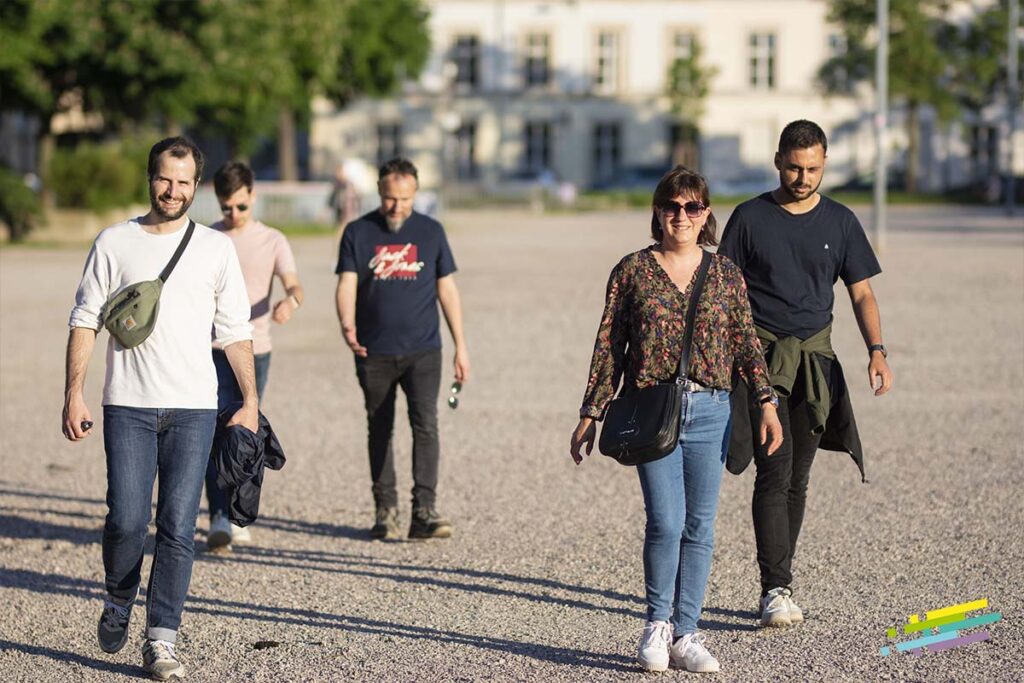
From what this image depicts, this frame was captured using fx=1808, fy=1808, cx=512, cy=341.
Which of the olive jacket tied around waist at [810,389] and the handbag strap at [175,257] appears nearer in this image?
the handbag strap at [175,257]

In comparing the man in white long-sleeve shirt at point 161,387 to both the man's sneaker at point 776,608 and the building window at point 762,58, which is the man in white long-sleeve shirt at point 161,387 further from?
the building window at point 762,58

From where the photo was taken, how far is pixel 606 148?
8144cm

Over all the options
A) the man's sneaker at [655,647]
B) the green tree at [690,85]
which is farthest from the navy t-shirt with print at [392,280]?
the green tree at [690,85]

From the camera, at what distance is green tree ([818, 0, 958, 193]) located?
6481cm

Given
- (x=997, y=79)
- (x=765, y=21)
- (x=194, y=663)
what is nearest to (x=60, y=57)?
(x=194, y=663)

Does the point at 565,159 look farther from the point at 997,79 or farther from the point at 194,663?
the point at 194,663

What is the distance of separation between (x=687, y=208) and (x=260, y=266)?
10.7 ft

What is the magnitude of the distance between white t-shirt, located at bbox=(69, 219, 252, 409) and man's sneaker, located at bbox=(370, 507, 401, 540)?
278cm

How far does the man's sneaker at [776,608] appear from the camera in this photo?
6699mm

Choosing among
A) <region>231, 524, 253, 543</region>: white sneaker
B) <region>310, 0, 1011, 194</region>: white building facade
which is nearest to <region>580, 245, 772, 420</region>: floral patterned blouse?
<region>231, 524, 253, 543</region>: white sneaker

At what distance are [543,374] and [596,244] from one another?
21.8 m

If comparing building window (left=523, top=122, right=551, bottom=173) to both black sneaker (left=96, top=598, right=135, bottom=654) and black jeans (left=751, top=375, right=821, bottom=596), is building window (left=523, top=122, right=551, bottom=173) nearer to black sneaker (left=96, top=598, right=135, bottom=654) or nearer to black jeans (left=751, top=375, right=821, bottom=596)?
black jeans (left=751, top=375, right=821, bottom=596)

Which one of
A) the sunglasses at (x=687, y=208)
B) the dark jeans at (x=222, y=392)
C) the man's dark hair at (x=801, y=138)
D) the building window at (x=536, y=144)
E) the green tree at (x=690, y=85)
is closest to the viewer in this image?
the sunglasses at (x=687, y=208)

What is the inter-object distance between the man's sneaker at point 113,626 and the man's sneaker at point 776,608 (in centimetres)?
233
